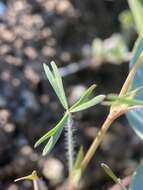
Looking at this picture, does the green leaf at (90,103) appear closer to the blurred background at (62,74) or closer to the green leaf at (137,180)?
the green leaf at (137,180)

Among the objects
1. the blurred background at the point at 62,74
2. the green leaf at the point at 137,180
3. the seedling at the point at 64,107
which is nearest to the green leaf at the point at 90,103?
the seedling at the point at 64,107

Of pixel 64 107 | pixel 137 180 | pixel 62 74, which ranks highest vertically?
pixel 64 107

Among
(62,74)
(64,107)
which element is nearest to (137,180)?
(64,107)

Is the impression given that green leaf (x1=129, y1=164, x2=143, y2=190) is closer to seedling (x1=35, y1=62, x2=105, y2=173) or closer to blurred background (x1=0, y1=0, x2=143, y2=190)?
seedling (x1=35, y1=62, x2=105, y2=173)

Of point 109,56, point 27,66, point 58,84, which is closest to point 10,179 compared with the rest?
point 27,66

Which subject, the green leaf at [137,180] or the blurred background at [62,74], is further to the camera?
the blurred background at [62,74]

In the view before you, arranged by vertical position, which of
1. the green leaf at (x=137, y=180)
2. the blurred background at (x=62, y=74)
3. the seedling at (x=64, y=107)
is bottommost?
the blurred background at (x=62, y=74)

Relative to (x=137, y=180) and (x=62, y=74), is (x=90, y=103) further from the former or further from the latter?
(x=62, y=74)

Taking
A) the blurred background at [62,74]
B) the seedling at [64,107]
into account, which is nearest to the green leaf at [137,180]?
the seedling at [64,107]

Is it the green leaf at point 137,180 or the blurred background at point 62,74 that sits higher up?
the green leaf at point 137,180
